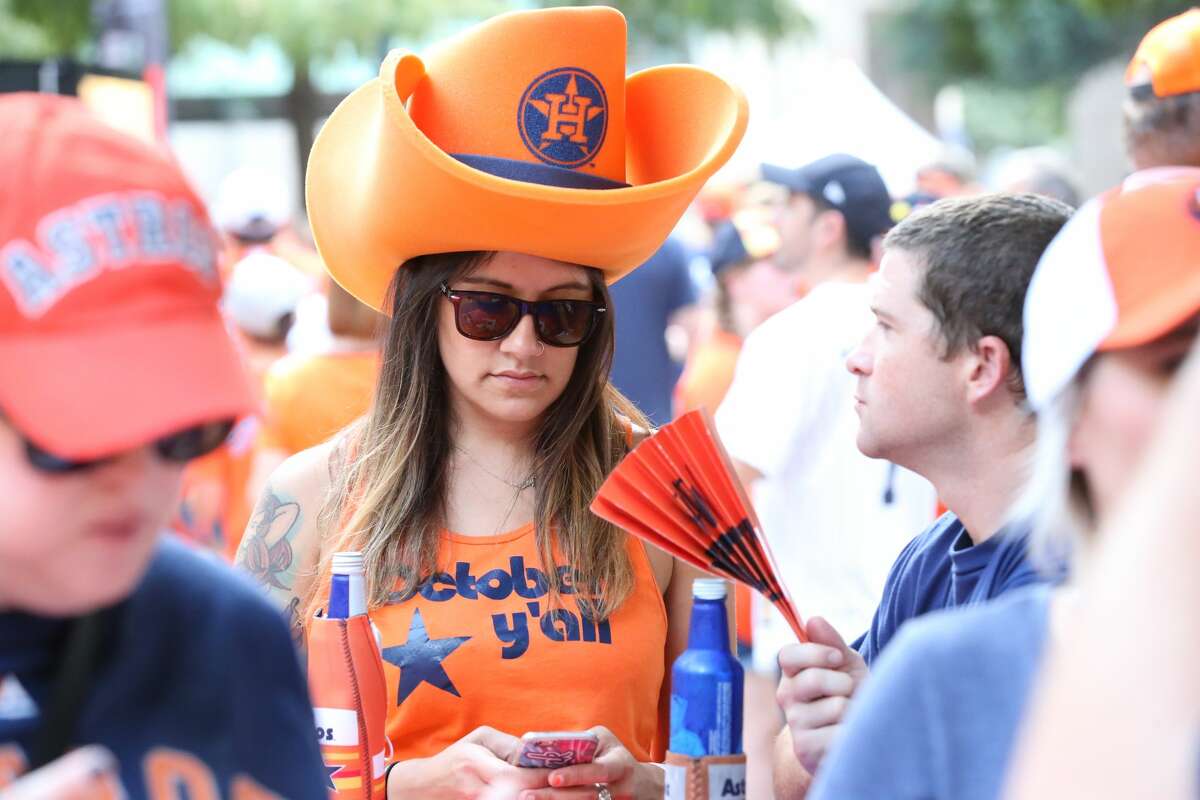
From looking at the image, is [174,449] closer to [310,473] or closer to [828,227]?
[310,473]

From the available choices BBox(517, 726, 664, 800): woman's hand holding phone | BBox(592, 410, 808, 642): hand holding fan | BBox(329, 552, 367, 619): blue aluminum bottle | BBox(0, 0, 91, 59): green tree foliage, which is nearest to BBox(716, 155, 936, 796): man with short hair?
BBox(517, 726, 664, 800): woman's hand holding phone

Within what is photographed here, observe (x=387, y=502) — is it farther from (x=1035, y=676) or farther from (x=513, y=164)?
(x=1035, y=676)

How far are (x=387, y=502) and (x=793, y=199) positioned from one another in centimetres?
332

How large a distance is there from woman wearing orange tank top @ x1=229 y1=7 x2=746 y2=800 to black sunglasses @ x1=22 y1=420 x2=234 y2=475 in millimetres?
1275

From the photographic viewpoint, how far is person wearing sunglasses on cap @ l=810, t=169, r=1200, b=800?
1.58 m

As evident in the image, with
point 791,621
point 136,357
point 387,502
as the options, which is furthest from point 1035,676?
point 387,502

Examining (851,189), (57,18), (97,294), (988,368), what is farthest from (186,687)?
(57,18)

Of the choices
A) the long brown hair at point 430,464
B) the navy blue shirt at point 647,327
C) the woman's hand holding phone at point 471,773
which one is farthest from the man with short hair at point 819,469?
the navy blue shirt at point 647,327

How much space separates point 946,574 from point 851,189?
340cm

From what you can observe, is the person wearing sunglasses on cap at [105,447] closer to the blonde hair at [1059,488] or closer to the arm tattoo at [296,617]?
the blonde hair at [1059,488]

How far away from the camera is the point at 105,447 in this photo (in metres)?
1.42

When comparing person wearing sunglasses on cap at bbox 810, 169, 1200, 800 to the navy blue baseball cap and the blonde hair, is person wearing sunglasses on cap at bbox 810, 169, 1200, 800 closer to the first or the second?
the blonde hair

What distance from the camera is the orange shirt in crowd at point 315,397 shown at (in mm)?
5359

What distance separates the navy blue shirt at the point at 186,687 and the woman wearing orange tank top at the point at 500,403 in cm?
98
